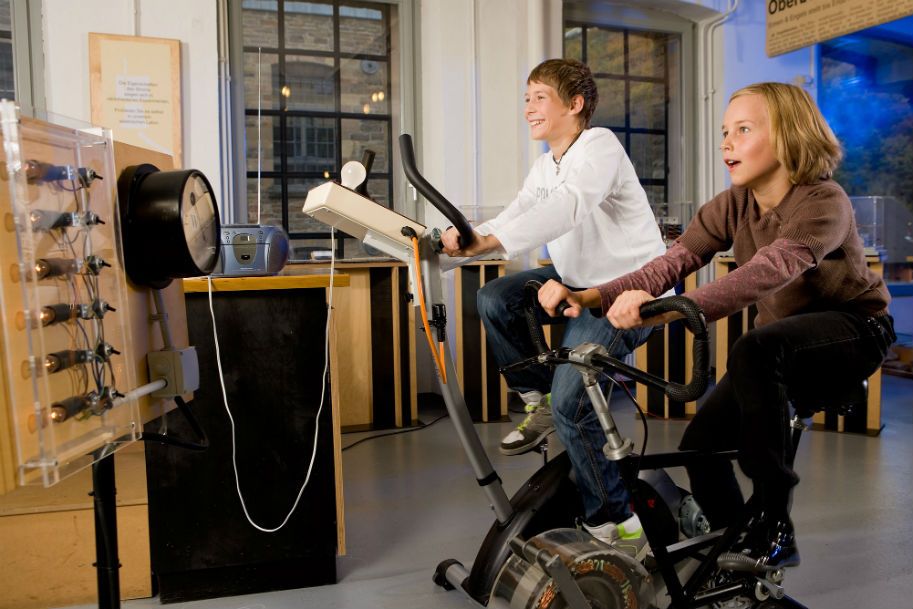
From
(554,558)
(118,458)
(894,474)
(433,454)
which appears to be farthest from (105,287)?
(894,474)

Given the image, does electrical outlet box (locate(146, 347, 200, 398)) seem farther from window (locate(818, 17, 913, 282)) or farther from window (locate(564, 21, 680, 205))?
window (locate(818, 17, 913, 282))

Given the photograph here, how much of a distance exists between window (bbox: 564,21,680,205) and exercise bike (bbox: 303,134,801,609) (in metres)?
3.86

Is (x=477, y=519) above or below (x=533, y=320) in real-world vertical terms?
below

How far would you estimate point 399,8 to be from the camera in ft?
15.8

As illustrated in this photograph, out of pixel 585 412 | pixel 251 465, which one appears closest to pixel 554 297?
pixel 585 412

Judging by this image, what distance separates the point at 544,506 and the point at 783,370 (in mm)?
709

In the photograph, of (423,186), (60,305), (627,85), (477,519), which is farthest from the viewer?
(627,85)

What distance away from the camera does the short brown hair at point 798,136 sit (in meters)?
1.64

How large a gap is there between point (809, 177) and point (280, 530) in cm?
163

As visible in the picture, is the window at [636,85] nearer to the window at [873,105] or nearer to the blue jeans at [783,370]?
the window at [873,105]

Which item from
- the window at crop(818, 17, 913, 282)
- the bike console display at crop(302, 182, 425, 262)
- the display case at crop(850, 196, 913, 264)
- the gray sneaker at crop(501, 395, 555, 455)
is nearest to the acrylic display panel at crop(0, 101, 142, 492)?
the bike console display at crop(302, 182, 425, 262)

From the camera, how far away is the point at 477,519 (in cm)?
282

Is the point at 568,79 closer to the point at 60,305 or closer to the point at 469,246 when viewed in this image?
the point at 469,246

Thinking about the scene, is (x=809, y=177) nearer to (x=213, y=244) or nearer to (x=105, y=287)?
(x=213, y=244)
